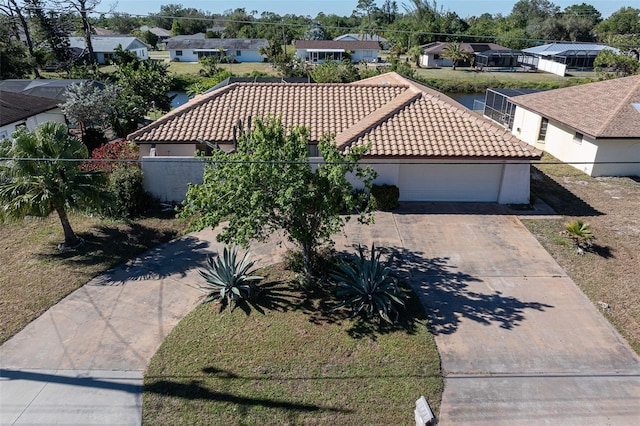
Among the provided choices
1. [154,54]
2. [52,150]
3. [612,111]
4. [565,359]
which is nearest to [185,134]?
[52,150]

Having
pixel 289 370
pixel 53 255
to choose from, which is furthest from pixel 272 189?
pixel 53 255

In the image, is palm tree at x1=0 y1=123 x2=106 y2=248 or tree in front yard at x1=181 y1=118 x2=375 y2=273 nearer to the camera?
tree in front yard at x1=181 y1=118 x2=375 y2=273

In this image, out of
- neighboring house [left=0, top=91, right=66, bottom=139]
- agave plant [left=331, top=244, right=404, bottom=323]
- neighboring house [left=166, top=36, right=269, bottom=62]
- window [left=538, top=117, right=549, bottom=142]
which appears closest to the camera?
agave plant [left=331, top=244, right=404, bottom=323]

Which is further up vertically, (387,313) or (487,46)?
(487,46)

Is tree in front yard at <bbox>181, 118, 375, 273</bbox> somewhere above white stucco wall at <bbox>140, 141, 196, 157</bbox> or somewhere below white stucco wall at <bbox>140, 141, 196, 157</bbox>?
above

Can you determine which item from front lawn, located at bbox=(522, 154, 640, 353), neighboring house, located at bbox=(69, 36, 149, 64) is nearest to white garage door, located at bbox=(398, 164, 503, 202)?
front lawn, located at bbox=(522, 154, 640, 353)

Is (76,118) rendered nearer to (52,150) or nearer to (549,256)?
(52,150)

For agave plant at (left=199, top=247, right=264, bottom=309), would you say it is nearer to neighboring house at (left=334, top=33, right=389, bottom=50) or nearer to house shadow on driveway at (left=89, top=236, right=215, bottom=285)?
house shadow on driveway at (left=89, top=236, right=215, bottom=285)

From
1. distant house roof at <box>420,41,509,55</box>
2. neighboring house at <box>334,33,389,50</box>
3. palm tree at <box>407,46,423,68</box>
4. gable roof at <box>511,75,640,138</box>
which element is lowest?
gable roof at <box>511,75,640,138</box>
